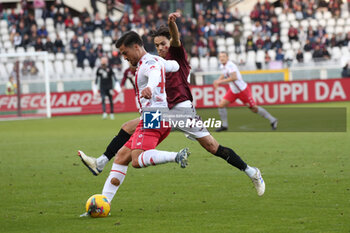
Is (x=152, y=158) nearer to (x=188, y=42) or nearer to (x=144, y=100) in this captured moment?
(x=144, y=100)

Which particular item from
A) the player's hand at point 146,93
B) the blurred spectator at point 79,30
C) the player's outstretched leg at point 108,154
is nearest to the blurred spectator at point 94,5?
the blurred spectator at point 79,30

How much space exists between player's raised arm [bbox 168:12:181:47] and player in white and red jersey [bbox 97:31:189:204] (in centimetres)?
51

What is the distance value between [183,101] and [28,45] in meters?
25.4

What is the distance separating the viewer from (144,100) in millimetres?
7520

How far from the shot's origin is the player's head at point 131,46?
7.40 m

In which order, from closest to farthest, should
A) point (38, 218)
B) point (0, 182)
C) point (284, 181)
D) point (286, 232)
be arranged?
point (286, 232)
point (38, 218)
point (284, 181)
point (0, 182)

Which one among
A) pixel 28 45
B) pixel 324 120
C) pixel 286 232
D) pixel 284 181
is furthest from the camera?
pixel 28 45

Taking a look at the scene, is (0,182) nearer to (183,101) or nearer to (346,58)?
(183,101)

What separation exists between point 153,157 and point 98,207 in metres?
0.83

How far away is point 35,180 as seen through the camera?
414 inches

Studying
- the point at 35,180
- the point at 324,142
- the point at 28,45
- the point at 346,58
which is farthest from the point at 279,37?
the point at 35,180

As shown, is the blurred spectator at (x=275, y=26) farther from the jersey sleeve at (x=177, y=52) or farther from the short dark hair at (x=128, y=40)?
the short dark hair at (x=128, y=40)

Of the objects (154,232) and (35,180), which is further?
(35,180)

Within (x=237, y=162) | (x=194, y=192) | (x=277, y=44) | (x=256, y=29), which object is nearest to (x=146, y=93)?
(x=237, y=162)
